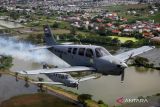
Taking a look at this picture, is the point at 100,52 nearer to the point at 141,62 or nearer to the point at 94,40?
the point at 141,62

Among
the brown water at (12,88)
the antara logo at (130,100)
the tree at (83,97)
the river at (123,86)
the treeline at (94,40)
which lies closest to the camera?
the tree at (83,97)

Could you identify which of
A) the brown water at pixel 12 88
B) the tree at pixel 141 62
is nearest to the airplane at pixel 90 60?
the brown water at pixel 12 88

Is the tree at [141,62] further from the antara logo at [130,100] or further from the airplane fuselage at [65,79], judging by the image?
the airplane fuselage at [65,79]

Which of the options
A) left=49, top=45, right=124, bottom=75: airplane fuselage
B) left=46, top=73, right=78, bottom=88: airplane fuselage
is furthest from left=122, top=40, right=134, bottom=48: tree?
left=49, top=45, right=124, bottom=75: airplane fuselage

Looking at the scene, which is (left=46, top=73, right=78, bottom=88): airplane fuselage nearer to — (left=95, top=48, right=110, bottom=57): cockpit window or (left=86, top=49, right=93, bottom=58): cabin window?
(left=86, top=49, right=93, bottom=58): cabin window

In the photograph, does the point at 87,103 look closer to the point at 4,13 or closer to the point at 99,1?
the point at 4,13
